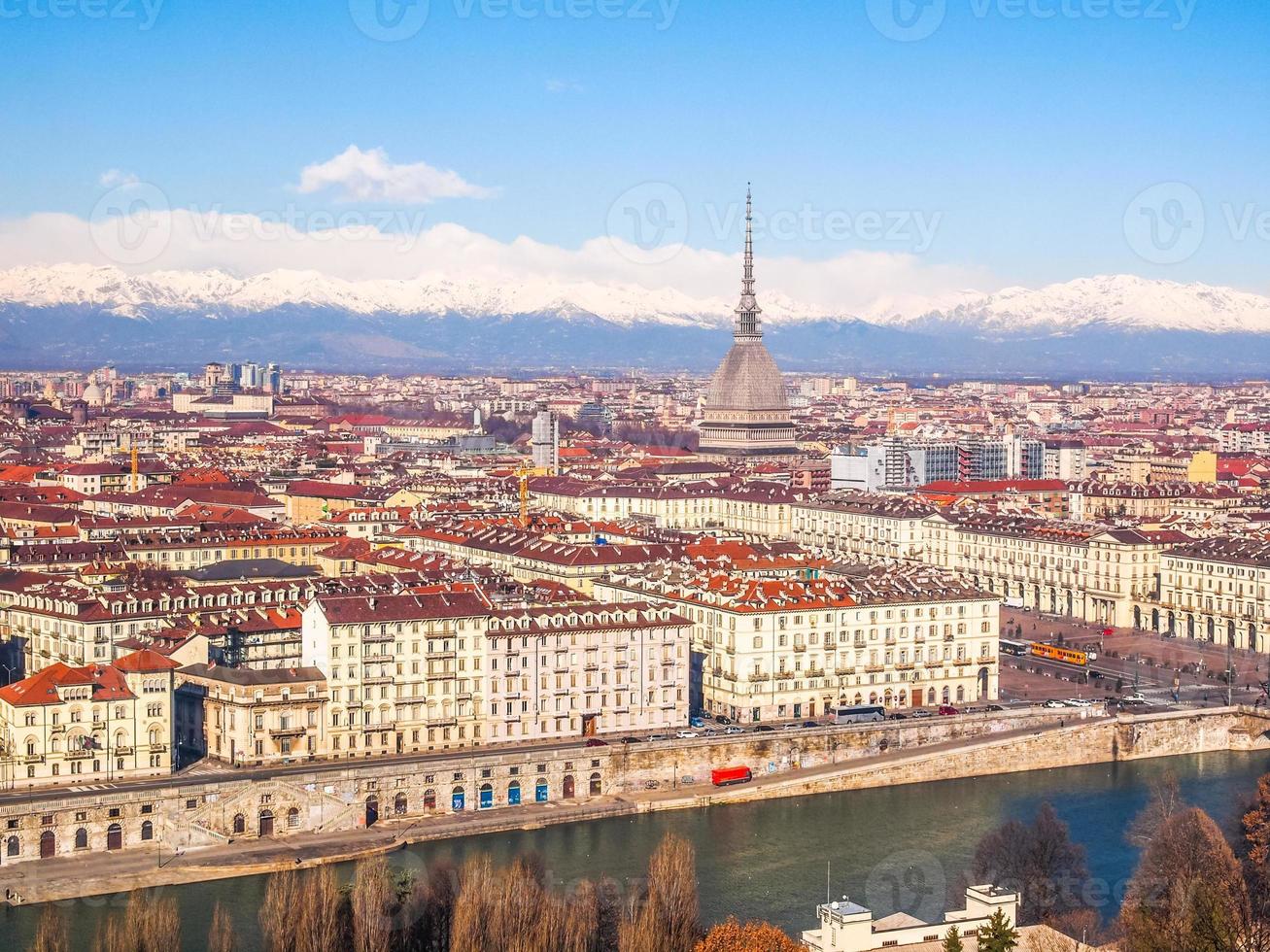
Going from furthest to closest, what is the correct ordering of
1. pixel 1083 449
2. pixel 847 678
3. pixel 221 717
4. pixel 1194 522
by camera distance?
1. pixel 1083 449
2. pixel 1194 522
3. pixel 847 678
4. pixel 221 717

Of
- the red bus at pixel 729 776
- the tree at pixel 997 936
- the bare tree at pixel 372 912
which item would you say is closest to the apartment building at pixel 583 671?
the red bus at pixel 729 776

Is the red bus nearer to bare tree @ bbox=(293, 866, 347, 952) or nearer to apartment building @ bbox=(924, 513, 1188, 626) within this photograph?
bare tree @ bbox=(293, 866, 347, 952)

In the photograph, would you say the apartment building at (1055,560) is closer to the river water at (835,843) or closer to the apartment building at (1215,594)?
the apartment building at (1215,594)

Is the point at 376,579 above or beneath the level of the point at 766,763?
above

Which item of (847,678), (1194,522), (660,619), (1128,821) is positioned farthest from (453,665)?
(1194,522)

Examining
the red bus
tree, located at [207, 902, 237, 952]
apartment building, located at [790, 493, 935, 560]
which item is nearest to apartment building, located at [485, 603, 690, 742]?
the red bus

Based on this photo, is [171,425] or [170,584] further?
[171,425]

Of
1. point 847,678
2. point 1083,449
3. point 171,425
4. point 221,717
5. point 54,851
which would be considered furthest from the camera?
point 171,425

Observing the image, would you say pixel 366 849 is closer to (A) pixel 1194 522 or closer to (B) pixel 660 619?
(B) pixel 660 619

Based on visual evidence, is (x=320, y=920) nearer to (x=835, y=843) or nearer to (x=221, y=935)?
(x=221, y=935)
